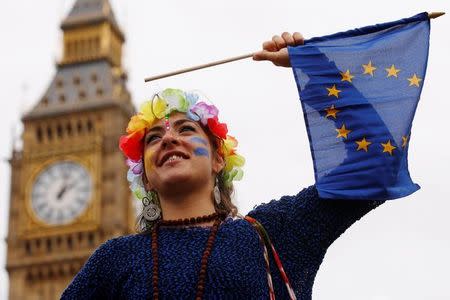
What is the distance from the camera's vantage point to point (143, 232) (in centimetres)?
524

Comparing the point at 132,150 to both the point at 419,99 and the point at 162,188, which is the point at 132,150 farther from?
the point at 419,99

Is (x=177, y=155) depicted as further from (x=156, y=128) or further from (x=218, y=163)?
(x=218, y=163)

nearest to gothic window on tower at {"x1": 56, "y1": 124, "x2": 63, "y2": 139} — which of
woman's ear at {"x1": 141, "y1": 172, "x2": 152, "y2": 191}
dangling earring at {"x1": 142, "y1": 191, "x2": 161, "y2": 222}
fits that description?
woman's ear at {"x1": 141, "y1": 172, "x2": 152, "y2": 191}

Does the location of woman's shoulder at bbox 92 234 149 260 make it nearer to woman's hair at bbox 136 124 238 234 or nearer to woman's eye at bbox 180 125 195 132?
woman's hair at bbox 136 124 238 234

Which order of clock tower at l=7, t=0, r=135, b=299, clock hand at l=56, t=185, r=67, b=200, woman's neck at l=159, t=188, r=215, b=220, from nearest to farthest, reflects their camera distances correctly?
woman's neck at l=159, t=188, r=215, b=220 → clock tower at l=7, t=0, r=135, b=299 → clock hand at l=56, t=185, r=67, b=200

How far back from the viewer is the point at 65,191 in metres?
45.8

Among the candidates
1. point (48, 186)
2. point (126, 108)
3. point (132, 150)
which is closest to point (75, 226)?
point (48, 186)

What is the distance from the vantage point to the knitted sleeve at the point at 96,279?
5117 millimetres

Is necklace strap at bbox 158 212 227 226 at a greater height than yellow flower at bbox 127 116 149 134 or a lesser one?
lesser

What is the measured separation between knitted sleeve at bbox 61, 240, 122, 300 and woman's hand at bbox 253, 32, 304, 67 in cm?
121

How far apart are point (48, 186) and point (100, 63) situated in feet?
22.9

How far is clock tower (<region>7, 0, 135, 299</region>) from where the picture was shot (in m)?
45.3

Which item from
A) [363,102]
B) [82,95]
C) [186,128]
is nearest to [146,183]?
[186,128]

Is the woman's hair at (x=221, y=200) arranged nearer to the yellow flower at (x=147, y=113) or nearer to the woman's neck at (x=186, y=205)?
the woman's neck at (x=186, y=205)
